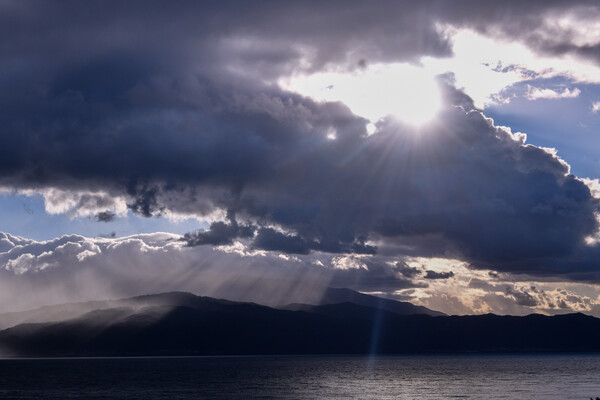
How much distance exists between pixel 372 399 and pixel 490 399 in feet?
116

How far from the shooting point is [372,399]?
198m

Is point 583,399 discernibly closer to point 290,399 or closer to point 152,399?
point 290,399

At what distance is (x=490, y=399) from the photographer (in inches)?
7781

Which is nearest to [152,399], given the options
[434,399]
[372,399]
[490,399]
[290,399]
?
[290,399]

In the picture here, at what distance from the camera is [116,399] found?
199625mm

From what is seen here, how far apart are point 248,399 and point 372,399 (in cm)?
3761

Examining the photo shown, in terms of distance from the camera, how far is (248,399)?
654 feet

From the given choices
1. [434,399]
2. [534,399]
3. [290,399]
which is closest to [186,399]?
[290,399]

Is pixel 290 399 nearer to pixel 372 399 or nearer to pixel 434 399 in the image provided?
pixel 372 399

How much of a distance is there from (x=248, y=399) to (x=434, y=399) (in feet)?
185

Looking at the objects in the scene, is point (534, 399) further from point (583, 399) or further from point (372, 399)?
point (372, 399)

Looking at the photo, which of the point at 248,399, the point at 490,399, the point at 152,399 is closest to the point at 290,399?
the point at 248,399

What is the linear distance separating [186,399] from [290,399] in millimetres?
31315

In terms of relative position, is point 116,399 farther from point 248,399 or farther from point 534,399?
point 534,399
